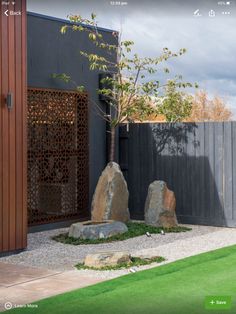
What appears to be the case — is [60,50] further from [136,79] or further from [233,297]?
[233,297]

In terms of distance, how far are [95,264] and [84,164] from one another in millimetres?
4016

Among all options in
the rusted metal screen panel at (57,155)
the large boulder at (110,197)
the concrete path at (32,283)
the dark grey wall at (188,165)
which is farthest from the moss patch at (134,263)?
the dark grey wall at (188,165)

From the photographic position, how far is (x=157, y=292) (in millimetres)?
4672

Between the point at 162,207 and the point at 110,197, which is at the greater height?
the point at 110,197

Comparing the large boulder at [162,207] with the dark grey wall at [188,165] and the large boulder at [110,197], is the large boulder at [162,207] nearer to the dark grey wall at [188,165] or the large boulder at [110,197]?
the large boulder at [110,197]

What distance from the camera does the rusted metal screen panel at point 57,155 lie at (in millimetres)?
8891

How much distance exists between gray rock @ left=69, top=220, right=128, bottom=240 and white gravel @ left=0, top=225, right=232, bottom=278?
27 centimetres

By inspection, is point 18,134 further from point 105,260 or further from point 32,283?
point 32,283

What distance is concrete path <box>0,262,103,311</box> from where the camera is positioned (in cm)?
465

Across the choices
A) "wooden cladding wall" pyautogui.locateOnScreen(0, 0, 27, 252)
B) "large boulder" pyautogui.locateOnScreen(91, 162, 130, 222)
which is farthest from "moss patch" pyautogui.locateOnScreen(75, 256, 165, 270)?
"large boulder" pyautogui.locateOnScreen(91, 162, 130, 222)

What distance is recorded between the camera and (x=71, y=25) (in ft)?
31.1

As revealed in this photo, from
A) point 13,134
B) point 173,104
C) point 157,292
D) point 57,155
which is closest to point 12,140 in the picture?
point 13,134

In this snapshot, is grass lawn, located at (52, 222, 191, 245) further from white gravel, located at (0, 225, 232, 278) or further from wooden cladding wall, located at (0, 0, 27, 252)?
wooden cladding wall, located at (0, 0, 27, 252)

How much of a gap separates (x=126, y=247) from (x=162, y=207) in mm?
1771
